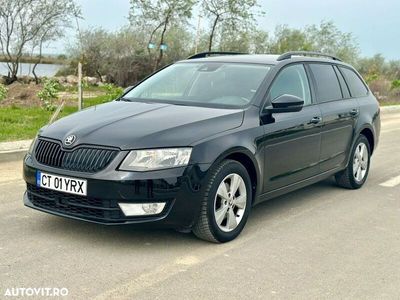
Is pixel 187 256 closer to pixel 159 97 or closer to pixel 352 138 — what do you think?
pixel 159 97

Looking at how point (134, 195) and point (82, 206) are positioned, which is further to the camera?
point (82, 206)

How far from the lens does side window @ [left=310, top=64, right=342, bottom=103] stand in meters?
6.11

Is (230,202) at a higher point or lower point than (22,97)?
lower

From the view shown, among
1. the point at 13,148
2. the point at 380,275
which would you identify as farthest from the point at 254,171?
the point at 13,148

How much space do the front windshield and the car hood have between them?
0.90 feet

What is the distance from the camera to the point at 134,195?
4.10 metres

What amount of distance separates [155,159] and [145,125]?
40 cm

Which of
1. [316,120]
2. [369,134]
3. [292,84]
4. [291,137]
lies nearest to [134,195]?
[291,137]

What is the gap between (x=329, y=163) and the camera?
6.16 meters

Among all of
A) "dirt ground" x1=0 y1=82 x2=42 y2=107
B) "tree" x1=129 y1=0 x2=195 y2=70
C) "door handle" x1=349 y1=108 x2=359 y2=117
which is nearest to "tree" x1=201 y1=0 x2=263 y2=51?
"tree" x1=129 y1=0 x2=195 y2=70

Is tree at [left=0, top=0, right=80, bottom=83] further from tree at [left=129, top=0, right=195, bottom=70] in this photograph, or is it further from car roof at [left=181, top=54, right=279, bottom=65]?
car roof at [left=181, top=54, right=279, bottom=65]

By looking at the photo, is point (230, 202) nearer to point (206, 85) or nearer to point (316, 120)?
point (206, 85)

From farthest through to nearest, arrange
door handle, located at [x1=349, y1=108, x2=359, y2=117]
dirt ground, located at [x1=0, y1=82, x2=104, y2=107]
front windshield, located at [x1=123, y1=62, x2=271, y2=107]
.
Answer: dirt ground, located at [x1=0, y1=82, x2=104, y2=107]
door handle, located at [x1=349, y1=108, x2=359, y2=117]
front windshield, located at [x1=123, y1=62, x2=271, y2=107]

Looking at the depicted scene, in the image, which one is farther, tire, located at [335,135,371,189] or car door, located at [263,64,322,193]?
tire, located at [335,135,371,189]
